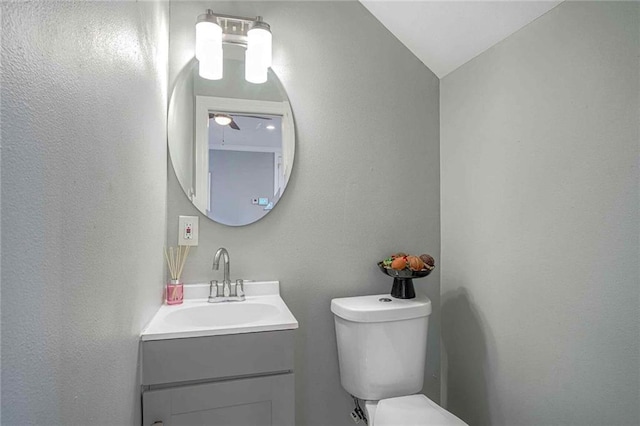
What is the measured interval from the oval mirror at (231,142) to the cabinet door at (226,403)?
0.69 metres

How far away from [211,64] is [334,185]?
0.77 m

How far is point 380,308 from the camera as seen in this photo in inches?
56.7

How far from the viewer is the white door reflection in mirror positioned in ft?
5.12

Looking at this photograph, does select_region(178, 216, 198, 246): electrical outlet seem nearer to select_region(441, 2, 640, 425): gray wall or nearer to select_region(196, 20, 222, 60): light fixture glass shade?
select_region(196, 20, 222, 60): light fixture glass shade

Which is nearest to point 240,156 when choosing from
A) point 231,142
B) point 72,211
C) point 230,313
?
point 231,142

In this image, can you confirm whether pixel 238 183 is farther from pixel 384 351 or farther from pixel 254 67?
pixel 384 351

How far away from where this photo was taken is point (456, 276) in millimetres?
1719

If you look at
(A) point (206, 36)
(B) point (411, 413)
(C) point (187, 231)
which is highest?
(A) point (206, 36)

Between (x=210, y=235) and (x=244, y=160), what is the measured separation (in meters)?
0.37

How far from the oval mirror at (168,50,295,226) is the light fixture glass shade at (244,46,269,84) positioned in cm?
3

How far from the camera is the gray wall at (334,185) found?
5.28ft

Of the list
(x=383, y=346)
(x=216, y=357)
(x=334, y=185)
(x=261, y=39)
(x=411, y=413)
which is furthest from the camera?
(x=334, y=185)

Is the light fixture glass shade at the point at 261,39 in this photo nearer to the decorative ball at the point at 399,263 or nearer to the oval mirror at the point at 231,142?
the oval mirror at the point at 231,142

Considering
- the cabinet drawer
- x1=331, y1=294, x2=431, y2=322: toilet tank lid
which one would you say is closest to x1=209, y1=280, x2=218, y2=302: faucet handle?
the cabinet drawer
